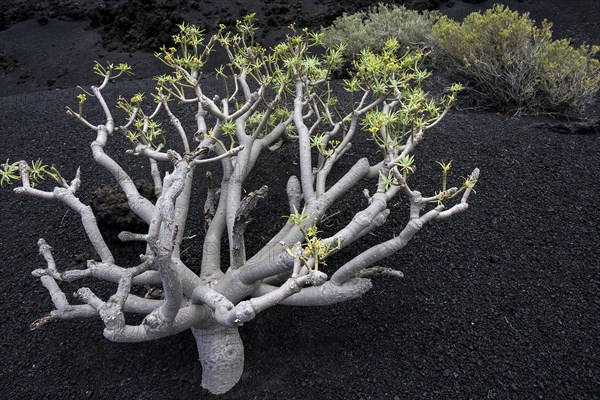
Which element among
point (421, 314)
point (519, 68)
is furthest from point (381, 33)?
point (421, 314)

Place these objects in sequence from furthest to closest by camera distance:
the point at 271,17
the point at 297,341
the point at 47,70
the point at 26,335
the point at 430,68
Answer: the point at 271,17
the point at 47,70
the point at 430,68
the point at 26,335
the point at 297,341

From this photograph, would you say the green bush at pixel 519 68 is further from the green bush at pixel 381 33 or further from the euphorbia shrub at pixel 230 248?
the euphorbia shrub at pixel 230 248

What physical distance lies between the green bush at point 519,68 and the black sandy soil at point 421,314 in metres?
0.78

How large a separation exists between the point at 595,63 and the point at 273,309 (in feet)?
13.8

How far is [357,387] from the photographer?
2.22m

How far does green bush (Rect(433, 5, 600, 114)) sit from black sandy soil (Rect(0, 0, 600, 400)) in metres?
0.78

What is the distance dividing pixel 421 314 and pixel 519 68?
3.18 meters

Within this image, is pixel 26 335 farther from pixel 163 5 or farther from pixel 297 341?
pixel 163 5

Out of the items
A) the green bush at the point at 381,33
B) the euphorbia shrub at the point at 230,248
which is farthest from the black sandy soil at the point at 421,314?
the green bush at the point at 381,33

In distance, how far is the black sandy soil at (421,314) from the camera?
2256 mm

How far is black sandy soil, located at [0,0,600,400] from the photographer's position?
226 cm

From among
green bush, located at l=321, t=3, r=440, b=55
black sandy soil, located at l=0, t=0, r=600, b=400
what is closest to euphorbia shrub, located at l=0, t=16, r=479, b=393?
black sandy soil, located at l=0, t=0, r=600, b=400

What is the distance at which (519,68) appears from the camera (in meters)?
4.52

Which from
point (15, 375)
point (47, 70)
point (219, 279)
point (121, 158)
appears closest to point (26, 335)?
point (15, 375)
